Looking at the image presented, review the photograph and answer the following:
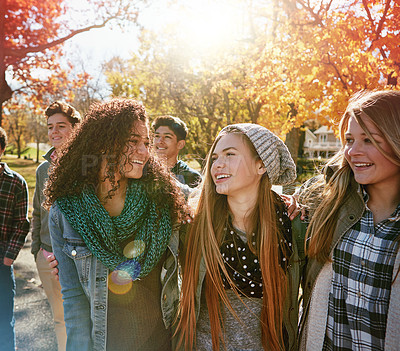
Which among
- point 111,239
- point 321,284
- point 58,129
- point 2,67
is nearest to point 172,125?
point 58,129

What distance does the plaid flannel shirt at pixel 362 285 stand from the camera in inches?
66.0

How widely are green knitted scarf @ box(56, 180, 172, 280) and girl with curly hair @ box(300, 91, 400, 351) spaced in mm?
954

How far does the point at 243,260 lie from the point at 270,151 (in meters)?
0.72

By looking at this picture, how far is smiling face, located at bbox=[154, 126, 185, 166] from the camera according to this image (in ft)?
14.3

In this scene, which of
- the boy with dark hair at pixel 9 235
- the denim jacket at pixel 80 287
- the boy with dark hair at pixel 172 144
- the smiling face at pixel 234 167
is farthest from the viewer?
the boy with dark hair at pixel 172 144

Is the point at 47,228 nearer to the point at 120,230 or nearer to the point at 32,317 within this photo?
the point at 32,317

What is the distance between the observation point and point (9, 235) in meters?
3.19

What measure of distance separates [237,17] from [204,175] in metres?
8.37

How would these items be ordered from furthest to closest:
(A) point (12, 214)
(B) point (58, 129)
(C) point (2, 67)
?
(C) point (2, 67)
(B) point (58, 129)
(A) point (12, 214)

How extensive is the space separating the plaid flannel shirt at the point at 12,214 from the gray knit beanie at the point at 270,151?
7.63 feet

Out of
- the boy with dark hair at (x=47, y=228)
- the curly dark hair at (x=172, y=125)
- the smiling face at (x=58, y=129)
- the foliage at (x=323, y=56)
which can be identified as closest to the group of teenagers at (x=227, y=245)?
the boy with dark hair at (x=47, y=228)

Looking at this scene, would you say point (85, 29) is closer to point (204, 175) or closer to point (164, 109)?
point (164, 109)

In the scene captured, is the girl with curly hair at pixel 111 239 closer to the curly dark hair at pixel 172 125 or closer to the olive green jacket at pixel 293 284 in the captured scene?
the olive green jacket at pixel 293 284

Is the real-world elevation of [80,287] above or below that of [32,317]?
above
